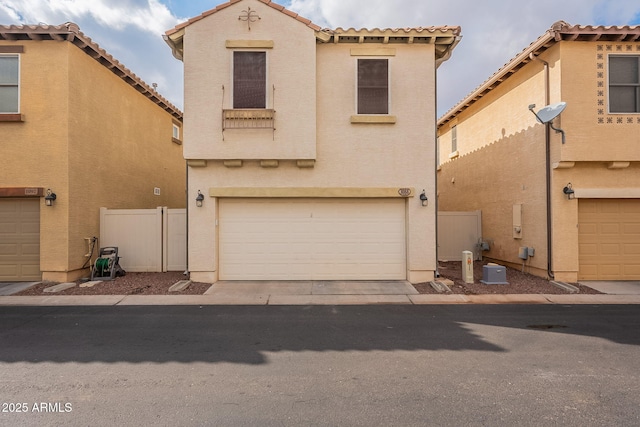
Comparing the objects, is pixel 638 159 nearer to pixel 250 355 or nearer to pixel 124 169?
pixel 250 355

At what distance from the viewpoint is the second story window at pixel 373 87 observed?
942cm

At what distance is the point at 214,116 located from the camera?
914 centimetres

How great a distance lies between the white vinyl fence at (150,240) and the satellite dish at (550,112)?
10.9 meters

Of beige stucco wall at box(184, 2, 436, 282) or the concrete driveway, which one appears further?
beige stucco wall at box(184, 2, 436, 282)

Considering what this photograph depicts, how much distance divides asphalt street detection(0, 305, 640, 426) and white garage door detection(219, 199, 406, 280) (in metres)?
2.73

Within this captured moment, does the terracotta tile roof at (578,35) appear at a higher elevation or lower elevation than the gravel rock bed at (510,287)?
higher

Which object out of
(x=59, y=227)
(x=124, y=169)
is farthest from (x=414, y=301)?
(x=124, y=169)

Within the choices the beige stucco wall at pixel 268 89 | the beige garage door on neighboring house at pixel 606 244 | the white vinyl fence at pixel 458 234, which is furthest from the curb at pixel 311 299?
the white vinyl fence at pixel 458 234

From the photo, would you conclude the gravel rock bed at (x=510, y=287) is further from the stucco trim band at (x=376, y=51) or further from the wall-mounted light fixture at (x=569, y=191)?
the stucco trim band at (x=376, y=51)

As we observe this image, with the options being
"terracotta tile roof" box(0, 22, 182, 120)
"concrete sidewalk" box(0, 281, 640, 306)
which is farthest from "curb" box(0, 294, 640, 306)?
"terracotta tile roof" box(0, 22, 182, 120)

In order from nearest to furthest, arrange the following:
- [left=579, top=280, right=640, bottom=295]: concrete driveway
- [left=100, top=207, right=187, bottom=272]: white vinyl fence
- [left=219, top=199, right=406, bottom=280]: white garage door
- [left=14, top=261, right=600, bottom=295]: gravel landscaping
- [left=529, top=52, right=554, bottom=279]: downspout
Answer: [left=579, top=280, right=640, bottom=295]: concrete driveway, [left=14, top=261, right=600, bottom=295]: gravel landscaping, [left=529, top=52, right=554, bottom=279]: downspout, [left=219, top=199, right=406, bottom=280]: white garage door, [left=100, top=207, right=187, bottom=272]: white vinyl fence

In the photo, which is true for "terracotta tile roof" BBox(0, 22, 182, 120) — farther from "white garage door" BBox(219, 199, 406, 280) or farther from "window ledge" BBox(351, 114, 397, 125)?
"window ledge" BBox(351, 114, 397, 125)

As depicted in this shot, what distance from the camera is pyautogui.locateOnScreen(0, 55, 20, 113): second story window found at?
9.26 metres

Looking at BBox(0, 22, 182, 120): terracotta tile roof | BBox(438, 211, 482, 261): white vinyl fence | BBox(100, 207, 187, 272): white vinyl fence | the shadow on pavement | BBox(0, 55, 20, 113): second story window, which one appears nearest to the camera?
the shadow on pavement
